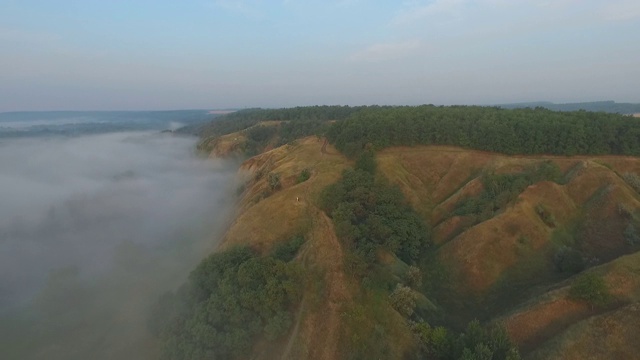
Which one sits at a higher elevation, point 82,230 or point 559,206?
point 559,206

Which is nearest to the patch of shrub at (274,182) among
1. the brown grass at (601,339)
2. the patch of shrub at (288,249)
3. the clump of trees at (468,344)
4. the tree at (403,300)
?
the patch of shrub at (288,249)

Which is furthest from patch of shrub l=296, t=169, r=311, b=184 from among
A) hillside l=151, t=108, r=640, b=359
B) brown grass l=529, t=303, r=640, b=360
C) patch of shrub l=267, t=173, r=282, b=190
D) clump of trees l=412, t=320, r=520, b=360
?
brown grass l=529, t=303, r=640, b=360

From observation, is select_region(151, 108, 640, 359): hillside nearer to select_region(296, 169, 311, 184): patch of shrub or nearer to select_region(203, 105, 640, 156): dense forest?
select_region(296, 169, 311, 184): patch of shrub

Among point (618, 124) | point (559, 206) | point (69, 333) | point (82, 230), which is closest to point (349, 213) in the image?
point (559, 206)

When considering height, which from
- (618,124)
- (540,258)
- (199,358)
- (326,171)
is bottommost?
(199,358)

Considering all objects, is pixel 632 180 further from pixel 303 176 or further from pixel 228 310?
pixel 228 310

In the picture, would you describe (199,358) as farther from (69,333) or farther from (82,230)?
(82,230)

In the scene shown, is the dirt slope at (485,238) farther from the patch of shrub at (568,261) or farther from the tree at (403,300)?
the tree at (403,300)
